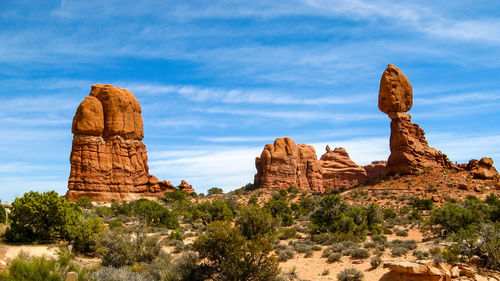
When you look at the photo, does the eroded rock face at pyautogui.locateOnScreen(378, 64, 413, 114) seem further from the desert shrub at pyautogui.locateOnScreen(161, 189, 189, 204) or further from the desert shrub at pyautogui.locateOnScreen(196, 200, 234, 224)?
the desert shrub at pyautogui.locateOnScreen(161, 189, 189, 204)

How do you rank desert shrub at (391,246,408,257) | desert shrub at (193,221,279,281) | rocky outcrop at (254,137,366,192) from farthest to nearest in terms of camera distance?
rocky outcrop at (254,137,366,192) → desert shrub at (391,246,408,257) → desert shrub at (193,221,279,281)

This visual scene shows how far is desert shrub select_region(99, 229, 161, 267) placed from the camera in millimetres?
15727

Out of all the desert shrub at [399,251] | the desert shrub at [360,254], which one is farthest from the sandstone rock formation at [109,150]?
the desert shrub at [399,251]

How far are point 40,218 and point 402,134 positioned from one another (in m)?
38.1

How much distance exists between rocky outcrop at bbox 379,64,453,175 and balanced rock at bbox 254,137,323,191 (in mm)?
23996

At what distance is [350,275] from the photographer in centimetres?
1476

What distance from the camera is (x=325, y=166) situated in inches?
3152

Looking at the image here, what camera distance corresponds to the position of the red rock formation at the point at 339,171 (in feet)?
255

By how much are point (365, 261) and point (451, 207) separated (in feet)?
30.8

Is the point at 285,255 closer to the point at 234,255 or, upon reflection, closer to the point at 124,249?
the point at 234,255

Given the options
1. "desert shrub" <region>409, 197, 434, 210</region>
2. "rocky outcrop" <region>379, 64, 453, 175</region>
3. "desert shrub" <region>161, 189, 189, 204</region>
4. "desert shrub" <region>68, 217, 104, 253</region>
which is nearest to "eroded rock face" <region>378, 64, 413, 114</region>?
"rocky outcrop" <region>379, 64, 453, 175</region>

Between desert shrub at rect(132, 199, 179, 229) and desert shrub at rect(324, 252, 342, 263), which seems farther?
desert shrub at rect(132, 199, 179, 229)

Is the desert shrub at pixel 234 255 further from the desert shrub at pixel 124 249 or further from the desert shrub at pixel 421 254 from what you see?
the desert shrub at pixel 421 254

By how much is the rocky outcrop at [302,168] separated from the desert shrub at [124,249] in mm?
50210
